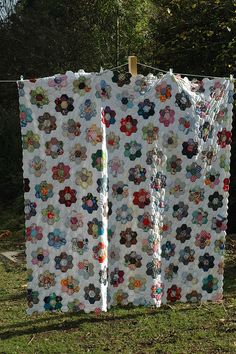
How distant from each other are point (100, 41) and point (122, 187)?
8.96 metres

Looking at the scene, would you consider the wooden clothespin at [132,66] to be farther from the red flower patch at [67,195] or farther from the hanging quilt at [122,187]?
the red flower patch at [67,195]

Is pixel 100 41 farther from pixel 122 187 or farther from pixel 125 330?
pixel 125 330

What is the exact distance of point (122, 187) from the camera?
4.00m

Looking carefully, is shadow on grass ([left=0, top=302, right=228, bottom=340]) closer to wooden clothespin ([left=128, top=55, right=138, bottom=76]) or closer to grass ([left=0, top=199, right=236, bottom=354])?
grass ([left=0, top=199, right=236, bottom=354])

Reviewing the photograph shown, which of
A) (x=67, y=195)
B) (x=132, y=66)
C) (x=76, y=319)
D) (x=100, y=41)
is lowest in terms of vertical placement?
(x=76, y=319)

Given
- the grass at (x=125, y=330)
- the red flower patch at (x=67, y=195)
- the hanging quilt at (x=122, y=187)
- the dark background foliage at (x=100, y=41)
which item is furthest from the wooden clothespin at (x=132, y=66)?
the dark background foliage at (x=100, y=41)

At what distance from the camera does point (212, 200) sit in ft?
13.9

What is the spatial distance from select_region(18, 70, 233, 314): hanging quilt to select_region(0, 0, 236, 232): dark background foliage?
137 inches

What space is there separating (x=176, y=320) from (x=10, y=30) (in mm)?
11782

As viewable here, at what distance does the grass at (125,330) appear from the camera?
3.87 m

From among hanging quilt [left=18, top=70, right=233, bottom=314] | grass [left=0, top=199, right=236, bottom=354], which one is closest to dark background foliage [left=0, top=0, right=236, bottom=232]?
hanging quilt [left=18, top=70, right=233, bottom=314]

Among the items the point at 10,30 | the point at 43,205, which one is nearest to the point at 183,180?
the point at 43,205

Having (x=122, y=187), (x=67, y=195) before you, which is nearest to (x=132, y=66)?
(x=122, y=187)

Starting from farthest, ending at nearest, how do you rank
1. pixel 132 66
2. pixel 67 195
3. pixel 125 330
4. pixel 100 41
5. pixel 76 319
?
pixel 100 41 → pixel 76 319 → pixel 125 330 → pixel 132 66 → pixel 67 195
